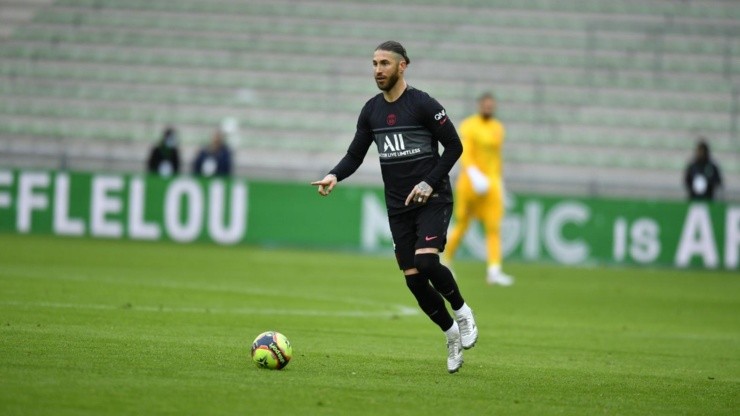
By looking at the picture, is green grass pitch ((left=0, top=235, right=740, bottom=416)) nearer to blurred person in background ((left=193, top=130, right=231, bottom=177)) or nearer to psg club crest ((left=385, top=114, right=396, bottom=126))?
psg club crest ((left=385, top=114, right=396, bottom=126))

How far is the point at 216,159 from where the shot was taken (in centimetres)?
2602

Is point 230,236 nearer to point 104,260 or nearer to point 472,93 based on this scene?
point 104,260

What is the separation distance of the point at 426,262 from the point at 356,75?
2269 cm

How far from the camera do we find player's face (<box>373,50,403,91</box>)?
377 inches

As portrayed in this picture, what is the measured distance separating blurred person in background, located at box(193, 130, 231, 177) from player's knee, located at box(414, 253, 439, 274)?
55.3ft

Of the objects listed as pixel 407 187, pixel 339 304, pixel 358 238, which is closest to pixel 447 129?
pixel 407 187

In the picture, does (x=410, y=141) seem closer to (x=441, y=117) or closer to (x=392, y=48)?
(x=441, y=117)

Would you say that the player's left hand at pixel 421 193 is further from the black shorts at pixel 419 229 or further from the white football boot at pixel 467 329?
the white football boot at pixel 467 329

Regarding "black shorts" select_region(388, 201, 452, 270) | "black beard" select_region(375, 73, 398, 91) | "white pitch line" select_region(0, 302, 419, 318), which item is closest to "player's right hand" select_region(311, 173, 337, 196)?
"black shorts" select_region(388, 201, 452, 270)

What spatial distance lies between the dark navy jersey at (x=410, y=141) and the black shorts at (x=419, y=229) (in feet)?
0.23

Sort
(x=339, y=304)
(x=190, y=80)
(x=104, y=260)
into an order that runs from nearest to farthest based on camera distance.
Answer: (x=339, y=304) < (x=104, y=260) < (x=190, y=80)

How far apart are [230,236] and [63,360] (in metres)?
16.3

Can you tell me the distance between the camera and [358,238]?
974 inches

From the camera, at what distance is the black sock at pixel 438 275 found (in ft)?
31.2
